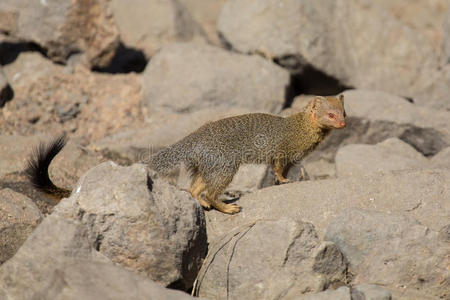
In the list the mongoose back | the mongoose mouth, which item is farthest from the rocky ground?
the mongoose mouth

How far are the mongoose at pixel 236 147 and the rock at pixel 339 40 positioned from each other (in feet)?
8.19

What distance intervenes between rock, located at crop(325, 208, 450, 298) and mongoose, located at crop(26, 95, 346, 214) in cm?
112

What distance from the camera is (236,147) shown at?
16.7ft

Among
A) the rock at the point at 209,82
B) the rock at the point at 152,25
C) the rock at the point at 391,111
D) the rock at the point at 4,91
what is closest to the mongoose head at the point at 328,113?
the rock at the point at 391,111

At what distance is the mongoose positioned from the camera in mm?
4938

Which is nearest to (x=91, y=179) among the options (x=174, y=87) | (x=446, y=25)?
(x=174, y=87)

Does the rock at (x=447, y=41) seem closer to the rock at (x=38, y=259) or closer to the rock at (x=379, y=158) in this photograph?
the rock at (x=379, y=158)

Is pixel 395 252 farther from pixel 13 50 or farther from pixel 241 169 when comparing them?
pixel 13 50

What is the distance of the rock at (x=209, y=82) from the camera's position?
7.55 metres

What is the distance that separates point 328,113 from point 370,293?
221 cm

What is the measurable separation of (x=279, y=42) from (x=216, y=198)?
3.58m

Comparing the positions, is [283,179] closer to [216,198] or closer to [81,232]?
[216,198]

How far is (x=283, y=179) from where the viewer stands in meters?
5.66

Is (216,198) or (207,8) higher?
(216,198)
